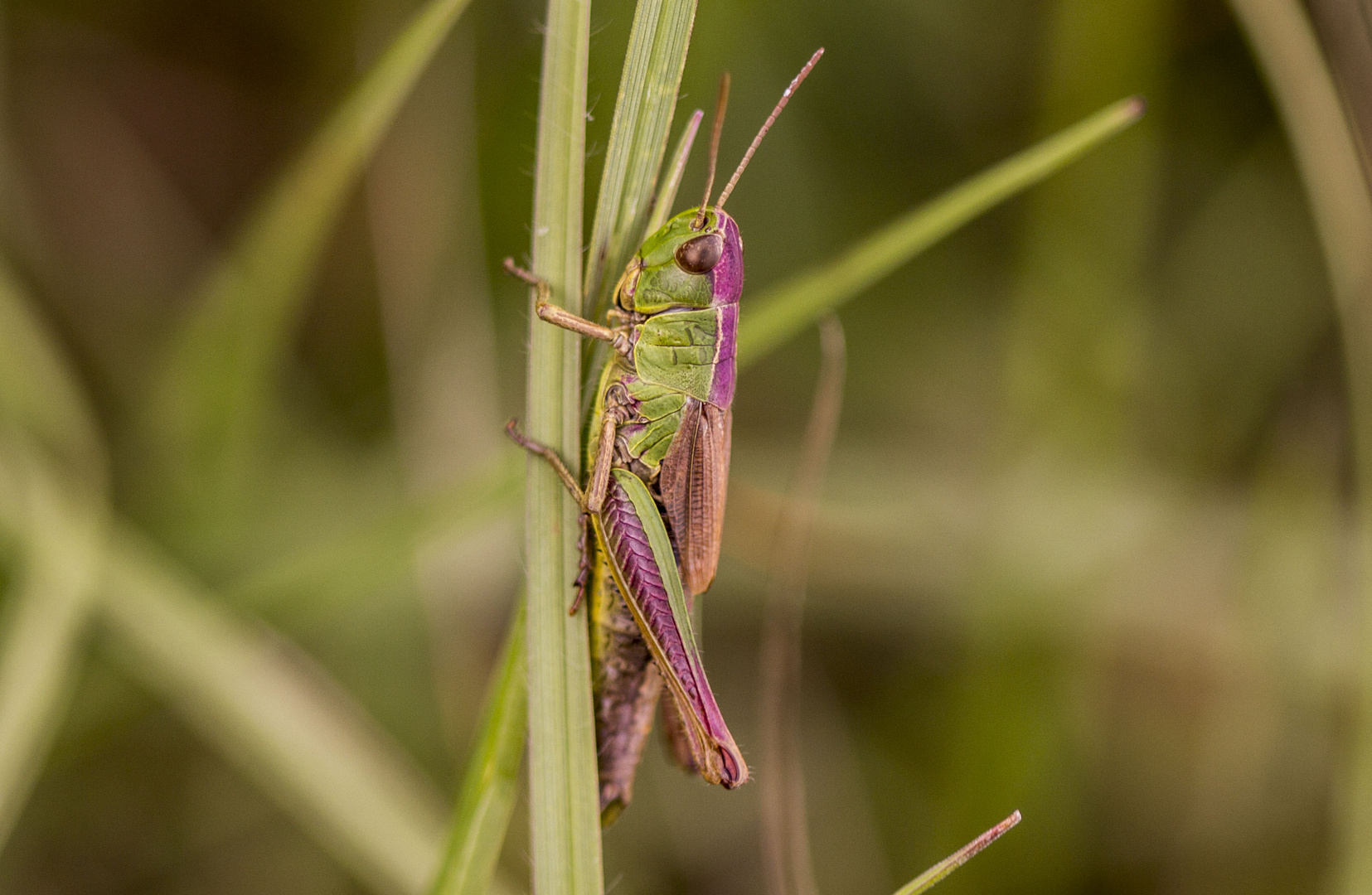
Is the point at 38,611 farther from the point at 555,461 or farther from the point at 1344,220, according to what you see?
the point at 1344,220

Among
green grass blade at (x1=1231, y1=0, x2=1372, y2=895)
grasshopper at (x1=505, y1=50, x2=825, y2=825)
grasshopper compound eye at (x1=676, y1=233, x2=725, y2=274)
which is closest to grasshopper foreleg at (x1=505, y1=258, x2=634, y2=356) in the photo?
grasshopper at (x1=505, y1=50, x2=825, y2=825)

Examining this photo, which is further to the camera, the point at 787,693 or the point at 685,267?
the point at 787,693

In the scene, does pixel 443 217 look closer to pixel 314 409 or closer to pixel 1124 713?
pixel 314 409

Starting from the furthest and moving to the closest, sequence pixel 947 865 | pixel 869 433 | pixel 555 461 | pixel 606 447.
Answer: pixel 869 433
pixel 606 447
pixel 555 461
pixel 947 865

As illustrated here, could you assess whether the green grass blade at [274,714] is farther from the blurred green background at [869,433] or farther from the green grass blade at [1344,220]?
the green grass blade at [1344,220]

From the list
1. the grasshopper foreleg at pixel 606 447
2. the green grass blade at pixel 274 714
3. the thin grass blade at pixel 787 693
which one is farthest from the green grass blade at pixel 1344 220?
the green grass blade at pixel 274 714

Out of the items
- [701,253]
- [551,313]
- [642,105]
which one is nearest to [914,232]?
[701,253]

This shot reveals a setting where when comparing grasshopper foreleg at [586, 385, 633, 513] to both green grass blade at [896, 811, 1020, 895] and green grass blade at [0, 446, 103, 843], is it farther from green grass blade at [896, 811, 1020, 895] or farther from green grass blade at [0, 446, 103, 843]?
green grass blade at [0, 446, 103, 843]
